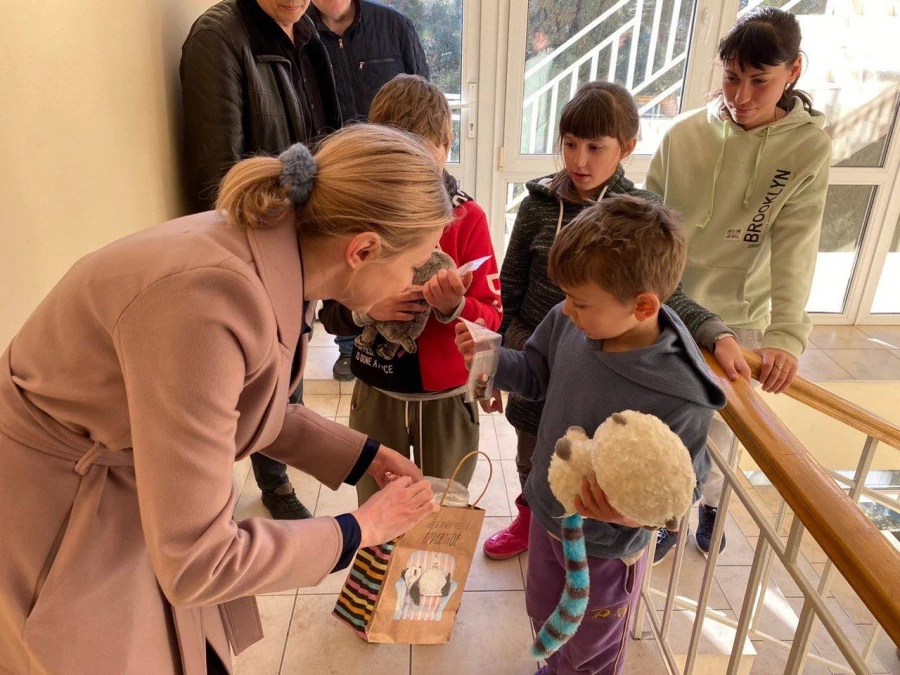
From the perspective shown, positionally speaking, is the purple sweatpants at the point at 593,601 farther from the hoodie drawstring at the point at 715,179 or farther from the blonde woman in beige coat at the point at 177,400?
the hoodie drawstring at the point at 715,179

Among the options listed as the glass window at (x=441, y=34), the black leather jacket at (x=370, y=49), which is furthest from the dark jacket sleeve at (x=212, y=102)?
the glass window at (x=441, y=34)

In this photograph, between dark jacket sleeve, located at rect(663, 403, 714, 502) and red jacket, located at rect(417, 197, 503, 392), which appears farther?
red jacket, located at rect(417, 197, 503, 392)

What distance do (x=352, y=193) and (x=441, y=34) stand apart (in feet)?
10.1

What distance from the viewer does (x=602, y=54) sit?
3.62 meters

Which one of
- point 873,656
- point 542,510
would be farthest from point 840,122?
point 542,510

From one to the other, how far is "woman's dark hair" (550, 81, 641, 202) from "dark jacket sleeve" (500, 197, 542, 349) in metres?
0.11

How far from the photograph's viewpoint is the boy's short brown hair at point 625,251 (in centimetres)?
106

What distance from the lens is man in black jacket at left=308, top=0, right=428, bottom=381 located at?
2.70 meters

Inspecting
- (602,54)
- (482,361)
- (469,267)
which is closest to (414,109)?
(469,267)

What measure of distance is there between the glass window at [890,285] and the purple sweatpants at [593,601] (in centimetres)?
386

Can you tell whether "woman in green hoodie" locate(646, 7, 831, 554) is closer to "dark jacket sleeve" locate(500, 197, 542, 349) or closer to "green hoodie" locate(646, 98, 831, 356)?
"green hoodie" locate(646, 98, 831, 356)

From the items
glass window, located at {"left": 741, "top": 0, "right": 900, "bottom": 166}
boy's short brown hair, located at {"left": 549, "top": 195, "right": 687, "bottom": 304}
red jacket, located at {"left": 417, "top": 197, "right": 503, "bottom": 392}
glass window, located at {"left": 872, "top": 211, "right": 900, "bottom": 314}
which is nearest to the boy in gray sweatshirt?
boy's short brown hair, located at {"left": 549, "top": 195, "right": 687, "bottom": 304}

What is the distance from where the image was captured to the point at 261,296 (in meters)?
0.81

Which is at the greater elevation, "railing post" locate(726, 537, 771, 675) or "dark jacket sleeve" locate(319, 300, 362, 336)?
"dark jacket sleeve" locate(319, 300, 362, 336)
